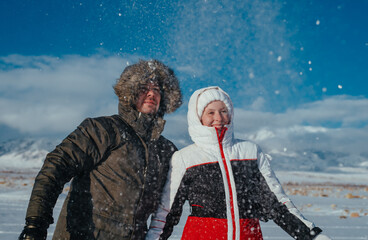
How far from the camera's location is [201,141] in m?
1.94

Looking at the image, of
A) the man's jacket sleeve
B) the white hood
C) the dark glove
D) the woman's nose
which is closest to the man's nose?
the white hood

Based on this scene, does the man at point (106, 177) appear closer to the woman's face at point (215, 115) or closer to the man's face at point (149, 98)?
the man's face at point (149, 98)

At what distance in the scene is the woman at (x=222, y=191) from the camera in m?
1.76

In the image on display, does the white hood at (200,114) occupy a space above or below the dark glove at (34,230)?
above

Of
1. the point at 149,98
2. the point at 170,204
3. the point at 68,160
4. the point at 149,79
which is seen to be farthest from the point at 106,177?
the point at 149,79

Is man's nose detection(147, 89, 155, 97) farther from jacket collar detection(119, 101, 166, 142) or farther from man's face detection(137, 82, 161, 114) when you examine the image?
jacket collar detection(119, 101, 166, 142)

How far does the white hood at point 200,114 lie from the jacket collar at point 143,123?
219 mm

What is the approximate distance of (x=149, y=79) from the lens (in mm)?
2262

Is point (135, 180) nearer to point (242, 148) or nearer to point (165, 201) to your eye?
point (165, 201)

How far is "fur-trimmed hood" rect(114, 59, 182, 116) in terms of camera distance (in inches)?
86.5

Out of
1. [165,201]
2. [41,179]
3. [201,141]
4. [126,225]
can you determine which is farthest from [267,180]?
[41,179]

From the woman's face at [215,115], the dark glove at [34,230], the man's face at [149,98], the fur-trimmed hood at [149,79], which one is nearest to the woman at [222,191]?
the woman's face at [215,115]

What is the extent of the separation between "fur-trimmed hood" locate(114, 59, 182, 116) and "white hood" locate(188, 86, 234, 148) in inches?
11.3

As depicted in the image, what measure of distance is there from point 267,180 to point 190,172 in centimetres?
48
